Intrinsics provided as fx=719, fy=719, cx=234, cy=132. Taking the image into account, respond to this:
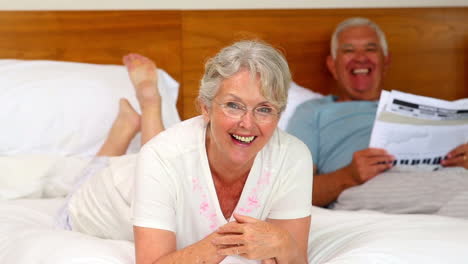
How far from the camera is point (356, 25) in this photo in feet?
8.58

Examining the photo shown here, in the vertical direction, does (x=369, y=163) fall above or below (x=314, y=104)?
below

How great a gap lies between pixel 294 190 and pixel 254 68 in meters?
0.29

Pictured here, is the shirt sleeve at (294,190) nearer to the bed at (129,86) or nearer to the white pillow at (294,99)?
the bed at (129,86)

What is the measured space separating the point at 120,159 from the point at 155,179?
1.39 feet

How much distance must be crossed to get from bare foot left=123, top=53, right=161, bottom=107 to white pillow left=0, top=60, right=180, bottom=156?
11 centimetres

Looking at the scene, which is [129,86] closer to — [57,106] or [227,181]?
[57,106]

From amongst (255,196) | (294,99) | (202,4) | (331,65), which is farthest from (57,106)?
(331,65)

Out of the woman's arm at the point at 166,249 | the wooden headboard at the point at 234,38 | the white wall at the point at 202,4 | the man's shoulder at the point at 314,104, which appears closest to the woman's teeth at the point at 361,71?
the man's shoulder at the point at 314,104

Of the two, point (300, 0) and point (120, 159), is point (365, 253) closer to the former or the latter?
point (120, 159)

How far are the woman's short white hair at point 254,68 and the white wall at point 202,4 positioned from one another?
119 cm

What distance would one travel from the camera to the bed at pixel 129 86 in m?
1.53

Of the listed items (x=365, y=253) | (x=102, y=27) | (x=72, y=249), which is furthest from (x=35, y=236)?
(x=102, y=27)

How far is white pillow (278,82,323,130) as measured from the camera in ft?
8.20

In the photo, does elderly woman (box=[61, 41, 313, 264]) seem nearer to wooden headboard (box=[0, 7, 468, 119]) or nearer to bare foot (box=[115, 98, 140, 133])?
bare foot (box=[115, 98, 140, 133])
